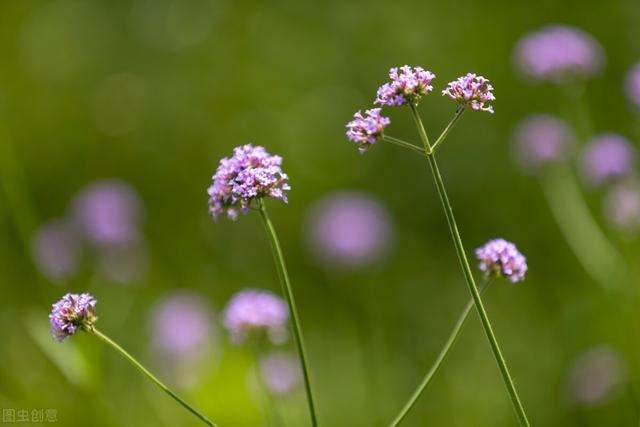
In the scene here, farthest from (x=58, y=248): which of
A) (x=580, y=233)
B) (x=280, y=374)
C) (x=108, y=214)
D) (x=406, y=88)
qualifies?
(x=406, y=88)

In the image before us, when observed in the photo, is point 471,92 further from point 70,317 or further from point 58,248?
point 58,248

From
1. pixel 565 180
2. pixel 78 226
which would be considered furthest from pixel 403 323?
pixel 78 226

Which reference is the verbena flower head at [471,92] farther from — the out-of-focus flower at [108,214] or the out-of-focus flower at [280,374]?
the out-of-focus flower at [108,214]

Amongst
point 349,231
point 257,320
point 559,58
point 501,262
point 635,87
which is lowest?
point 501,262

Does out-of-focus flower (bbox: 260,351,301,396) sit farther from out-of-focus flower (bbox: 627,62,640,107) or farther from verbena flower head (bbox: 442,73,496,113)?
out-of-focus flower (bbox: 627,62,640,107)

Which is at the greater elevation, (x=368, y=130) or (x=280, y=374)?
(x=280, y=374)

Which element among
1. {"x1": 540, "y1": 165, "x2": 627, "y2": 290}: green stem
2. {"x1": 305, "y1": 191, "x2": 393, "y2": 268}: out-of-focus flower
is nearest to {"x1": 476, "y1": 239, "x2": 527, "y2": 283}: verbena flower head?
{"x1": 540, "y1": 165, "x2": 627, "y2": 290}: green stem

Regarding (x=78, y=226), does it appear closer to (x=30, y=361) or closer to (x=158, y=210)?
(x=30, y=361)
